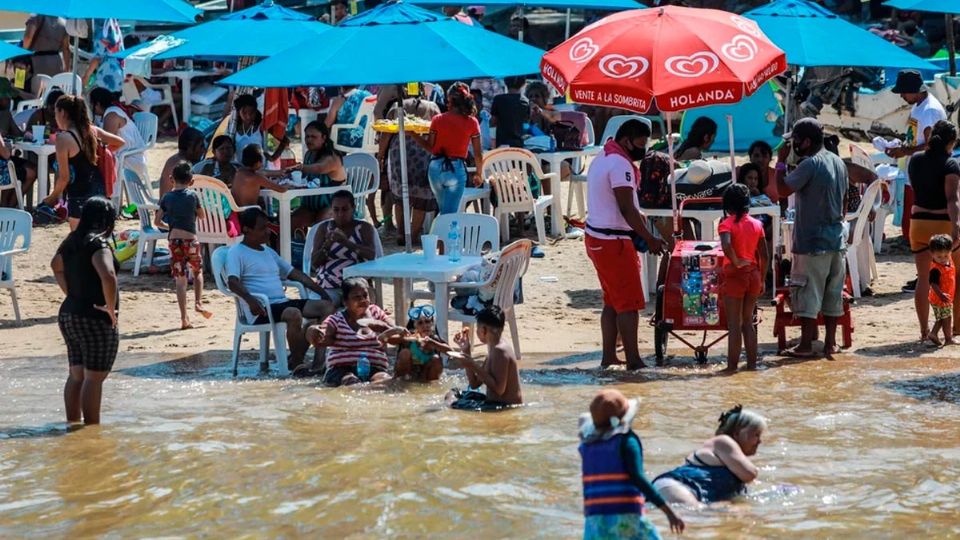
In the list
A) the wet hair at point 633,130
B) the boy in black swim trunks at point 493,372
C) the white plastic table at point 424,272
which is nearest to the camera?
the boy in black swim trunks at point 493,372

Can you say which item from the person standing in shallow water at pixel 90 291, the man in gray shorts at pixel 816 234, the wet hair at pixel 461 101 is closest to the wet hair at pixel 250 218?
the person standing in shallow water at pixel 90 291

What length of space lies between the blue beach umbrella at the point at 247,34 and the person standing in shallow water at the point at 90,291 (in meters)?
5.04

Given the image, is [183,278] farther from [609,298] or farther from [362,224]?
[609,298]

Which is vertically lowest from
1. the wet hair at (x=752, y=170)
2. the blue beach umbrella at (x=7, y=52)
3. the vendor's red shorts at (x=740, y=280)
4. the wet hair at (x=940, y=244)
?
the vendor's red shorts at (x=740, y=280)

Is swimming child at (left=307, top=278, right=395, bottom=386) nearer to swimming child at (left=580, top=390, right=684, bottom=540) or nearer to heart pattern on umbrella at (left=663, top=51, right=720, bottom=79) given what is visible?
heart pattern on umbrella at (left=663, top=51, right=720, bottom=79)

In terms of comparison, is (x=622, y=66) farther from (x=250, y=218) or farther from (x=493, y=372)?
(x=250, y=218)

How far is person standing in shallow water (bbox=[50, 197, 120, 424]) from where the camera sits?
886 cm

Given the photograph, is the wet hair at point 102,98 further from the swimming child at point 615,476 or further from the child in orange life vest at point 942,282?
the swimming child at point 615,476

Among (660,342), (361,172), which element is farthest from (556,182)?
(660,342)

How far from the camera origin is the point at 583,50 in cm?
1064

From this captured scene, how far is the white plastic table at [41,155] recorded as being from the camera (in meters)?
16.3

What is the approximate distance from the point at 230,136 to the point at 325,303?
153 inches

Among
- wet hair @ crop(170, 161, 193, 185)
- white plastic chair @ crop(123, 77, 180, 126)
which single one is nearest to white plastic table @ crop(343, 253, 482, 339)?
wet hair @ crop(170, 161, 193, 185)

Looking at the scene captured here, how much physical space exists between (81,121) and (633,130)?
4103 mm
